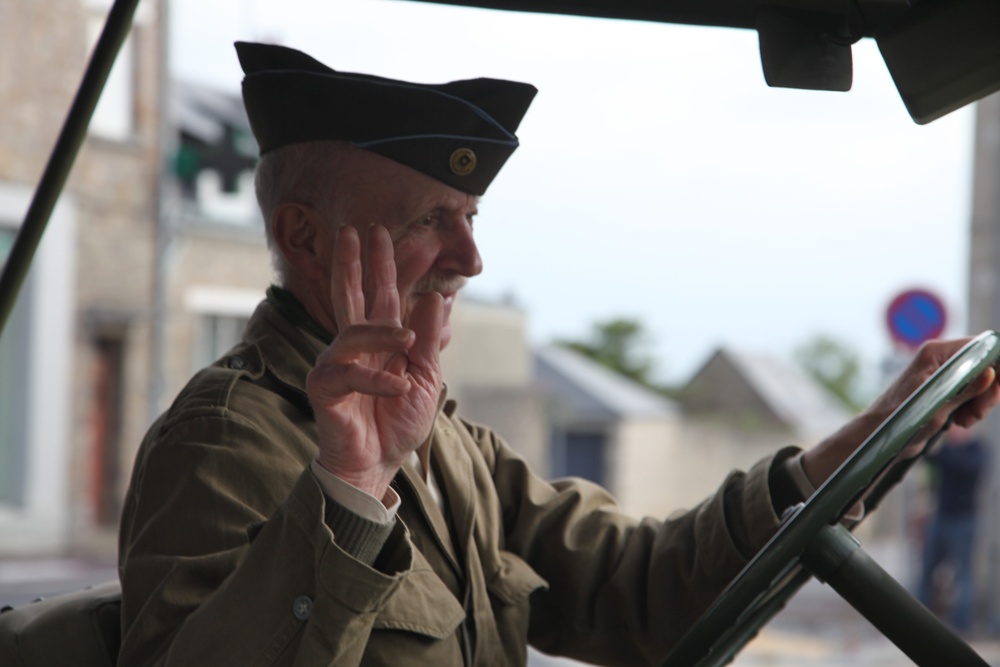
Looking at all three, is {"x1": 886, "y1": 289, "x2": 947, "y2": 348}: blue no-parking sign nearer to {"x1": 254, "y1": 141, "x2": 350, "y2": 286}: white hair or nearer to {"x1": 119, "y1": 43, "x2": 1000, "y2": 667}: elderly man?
{"x1": 119, "y1": 43, "x2": 1000, "y2": 667}: elderly man

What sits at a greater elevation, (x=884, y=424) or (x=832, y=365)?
(x=884, y=424)

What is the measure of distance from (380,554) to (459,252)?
544 mm

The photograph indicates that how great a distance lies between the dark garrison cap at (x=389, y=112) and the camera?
67.1 inches

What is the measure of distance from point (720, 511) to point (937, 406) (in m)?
0.68

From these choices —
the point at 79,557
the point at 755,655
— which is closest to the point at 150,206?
the point at 79,557

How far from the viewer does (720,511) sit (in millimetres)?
1885

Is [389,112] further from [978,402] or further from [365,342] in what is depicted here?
[978,402]

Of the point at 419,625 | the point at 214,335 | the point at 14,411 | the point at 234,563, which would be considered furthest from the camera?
the point at 214,335

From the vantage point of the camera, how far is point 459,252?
5.65ft

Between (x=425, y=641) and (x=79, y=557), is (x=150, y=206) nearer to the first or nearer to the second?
(x=79, y=557)

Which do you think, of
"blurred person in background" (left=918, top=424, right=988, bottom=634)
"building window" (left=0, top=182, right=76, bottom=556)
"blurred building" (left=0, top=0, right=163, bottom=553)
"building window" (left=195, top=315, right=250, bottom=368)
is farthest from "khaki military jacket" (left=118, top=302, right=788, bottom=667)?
"building window" (left=195, top=315, right=250, bottom=368)

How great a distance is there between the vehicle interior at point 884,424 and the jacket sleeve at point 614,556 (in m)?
0.24

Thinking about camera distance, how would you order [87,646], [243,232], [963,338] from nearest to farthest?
[87,646] < [963,338] < [243,232]

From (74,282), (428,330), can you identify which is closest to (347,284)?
(428,330)
